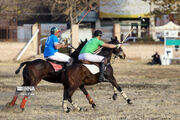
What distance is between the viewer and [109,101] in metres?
12.9

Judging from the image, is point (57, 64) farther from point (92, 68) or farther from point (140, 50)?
point (140, 50)

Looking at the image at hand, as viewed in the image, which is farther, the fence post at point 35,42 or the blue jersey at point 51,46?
the fence post at point 35,42

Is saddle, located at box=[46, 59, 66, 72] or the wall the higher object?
saddle, located at box=[46, 59, 66, 72]

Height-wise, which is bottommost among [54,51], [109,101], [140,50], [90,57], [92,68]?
[140,50]

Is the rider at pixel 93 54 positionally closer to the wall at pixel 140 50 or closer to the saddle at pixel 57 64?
the saddle at pixel 57 64

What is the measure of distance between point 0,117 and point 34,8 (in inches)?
1416

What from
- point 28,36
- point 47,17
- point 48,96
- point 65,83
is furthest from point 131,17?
point 65,83

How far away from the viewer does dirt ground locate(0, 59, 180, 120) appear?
407 inches

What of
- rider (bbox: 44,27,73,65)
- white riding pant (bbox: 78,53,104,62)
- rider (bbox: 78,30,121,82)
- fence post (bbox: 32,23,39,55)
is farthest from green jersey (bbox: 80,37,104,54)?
fence post (bbox: 32,23,39,55)

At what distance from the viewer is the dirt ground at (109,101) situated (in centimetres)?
1033

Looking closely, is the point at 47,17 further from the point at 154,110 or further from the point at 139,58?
the point at 154,110

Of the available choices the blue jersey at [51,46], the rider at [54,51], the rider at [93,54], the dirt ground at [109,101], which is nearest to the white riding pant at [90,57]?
the rider at [93,54]

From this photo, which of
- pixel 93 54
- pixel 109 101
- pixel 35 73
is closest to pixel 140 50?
pixel 109 101

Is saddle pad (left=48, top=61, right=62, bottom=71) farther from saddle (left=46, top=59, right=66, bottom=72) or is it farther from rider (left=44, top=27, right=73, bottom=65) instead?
rider (left=44, top=27, right=73, bottom=65)
